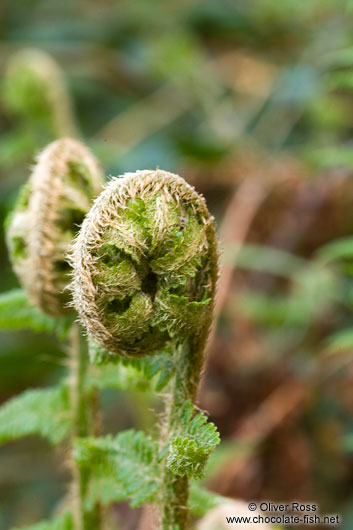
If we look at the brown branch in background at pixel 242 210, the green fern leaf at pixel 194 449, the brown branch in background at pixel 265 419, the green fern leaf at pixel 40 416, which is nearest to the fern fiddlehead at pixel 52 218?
the green fern leaf at pixel 40 416

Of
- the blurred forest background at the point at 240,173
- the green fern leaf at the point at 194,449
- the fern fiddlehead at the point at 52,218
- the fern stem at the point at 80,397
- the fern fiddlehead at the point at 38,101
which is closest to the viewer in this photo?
the green fern leaf at the point at 194,449

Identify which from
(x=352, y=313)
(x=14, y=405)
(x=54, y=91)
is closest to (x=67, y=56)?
(x=54, y=91)

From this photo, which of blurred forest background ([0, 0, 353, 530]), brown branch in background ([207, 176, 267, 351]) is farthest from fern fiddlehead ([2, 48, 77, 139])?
brown branch in background ([207, 176, 267, 351])

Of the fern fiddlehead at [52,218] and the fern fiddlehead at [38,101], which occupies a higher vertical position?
the fern fiddlehead at [38,101]

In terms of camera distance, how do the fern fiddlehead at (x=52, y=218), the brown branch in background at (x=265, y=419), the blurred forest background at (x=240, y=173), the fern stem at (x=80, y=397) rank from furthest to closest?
the blurred forest background at (x=240, y=173) < the brown branch in background at (x=265, y=419) < the fern stem at (x=80, y=397) < the fern fiddlehead at (x=52, y=218)

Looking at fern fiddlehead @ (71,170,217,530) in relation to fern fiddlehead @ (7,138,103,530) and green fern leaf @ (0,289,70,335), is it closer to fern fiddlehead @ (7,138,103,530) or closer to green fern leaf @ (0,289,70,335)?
fern fiddlehead @ (7,138,103,530)

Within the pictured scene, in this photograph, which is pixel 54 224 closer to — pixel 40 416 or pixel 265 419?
pixel 40 416

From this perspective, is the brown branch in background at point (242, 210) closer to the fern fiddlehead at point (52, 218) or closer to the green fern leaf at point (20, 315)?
the green fern leaf at point (20, 315)
